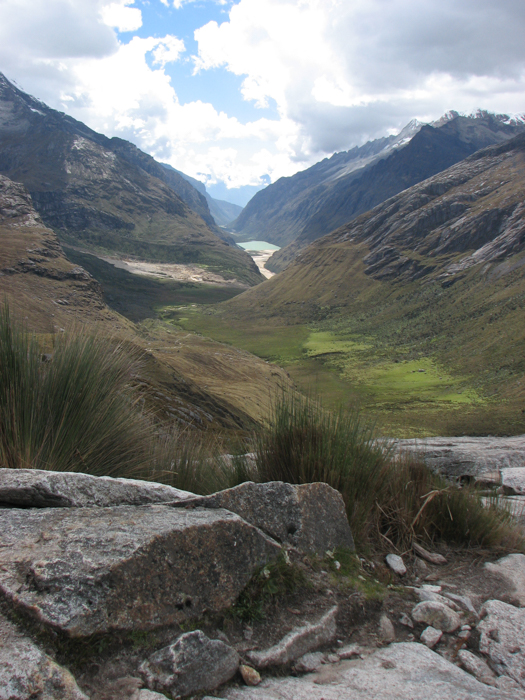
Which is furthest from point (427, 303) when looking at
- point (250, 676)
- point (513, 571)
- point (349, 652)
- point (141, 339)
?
point (250, 676)

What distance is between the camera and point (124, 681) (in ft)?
6.23

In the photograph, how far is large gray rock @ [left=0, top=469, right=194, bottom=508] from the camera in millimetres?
2805

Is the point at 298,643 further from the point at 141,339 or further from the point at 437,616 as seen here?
the point at 141,339

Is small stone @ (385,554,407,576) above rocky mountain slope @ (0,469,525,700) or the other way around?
the other way around

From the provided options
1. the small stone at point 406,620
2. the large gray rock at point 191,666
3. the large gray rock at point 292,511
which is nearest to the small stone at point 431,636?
the small stone at point 406,620

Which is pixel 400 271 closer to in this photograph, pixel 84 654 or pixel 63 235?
pixel 84 654

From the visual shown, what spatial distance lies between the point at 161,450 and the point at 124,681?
2.91 meters

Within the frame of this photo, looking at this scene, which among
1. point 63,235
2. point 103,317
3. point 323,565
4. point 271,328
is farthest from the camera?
point 63,235

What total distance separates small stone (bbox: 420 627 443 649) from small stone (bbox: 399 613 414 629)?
0.12 meters

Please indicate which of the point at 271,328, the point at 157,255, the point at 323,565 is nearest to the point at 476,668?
the point at 323,565

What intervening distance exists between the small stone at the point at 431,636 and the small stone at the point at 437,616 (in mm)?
99

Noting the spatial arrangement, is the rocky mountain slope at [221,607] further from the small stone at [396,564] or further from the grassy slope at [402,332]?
the grassy slope at [402,332]

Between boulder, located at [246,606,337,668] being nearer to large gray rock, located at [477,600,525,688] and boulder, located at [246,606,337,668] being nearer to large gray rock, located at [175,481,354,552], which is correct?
large gray rock, located at [175,481,354,552]

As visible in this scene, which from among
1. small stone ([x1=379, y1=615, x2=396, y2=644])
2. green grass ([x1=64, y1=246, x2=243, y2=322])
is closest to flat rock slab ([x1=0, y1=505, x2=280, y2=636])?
small stone ([x1=379, y1=615, x2=396, y2=644])
